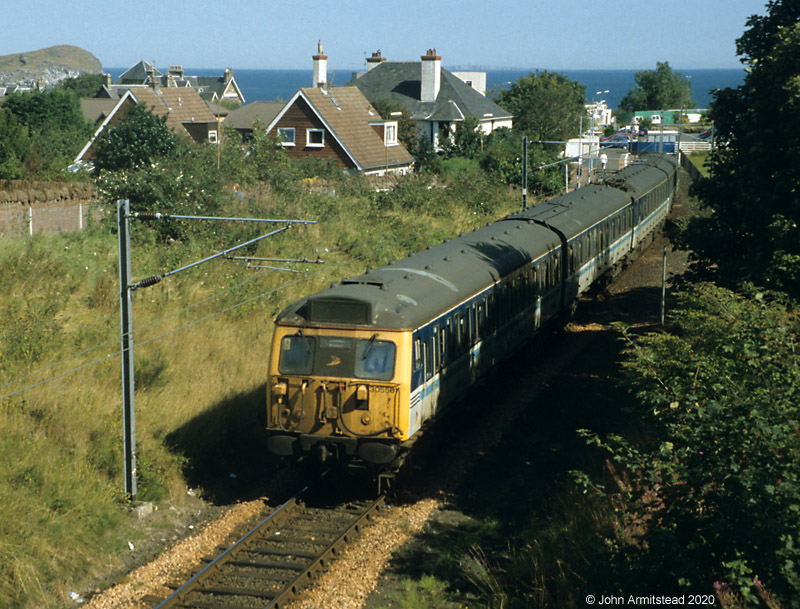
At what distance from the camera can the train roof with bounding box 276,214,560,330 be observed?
13422mm

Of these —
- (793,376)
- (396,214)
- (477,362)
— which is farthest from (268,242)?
(793,376)

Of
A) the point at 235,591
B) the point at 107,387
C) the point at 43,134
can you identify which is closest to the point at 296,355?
the point at 235,591

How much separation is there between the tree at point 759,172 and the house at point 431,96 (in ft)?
159

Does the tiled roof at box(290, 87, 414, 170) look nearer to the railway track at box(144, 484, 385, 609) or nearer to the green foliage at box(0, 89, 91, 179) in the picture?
the green foliage at box(0, 89, 91, 179)

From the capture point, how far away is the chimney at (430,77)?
70.8m

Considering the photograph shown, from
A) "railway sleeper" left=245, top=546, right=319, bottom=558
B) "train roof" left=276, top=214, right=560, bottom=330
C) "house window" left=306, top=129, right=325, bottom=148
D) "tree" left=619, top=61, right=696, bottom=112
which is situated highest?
"tree" left=619, top=61, right=696, bottom=112

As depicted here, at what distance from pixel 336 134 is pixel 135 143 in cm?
1246

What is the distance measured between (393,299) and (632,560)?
20.2 feet

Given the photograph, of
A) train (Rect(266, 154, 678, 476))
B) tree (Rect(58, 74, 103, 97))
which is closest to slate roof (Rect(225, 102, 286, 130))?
train (Rect(266, 154, 678, 476))

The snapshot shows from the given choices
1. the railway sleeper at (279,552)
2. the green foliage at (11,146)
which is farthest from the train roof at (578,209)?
the green foliage at (11,146)

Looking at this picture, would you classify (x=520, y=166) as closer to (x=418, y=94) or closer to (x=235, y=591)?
(x=418, y=94)

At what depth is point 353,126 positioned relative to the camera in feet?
169

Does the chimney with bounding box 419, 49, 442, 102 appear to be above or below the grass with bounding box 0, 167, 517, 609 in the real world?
above

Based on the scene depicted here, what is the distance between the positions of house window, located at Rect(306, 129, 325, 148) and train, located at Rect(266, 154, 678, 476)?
31.9 meters
